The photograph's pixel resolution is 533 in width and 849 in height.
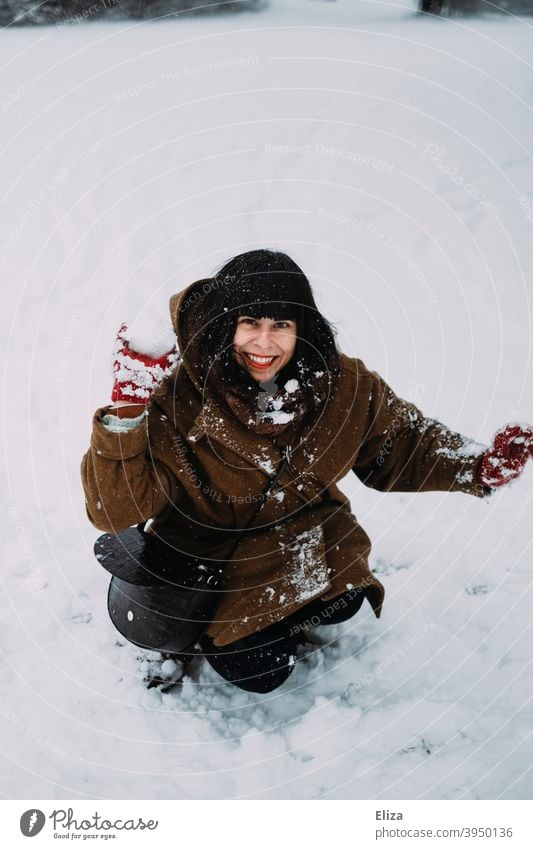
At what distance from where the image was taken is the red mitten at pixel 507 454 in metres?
1.38

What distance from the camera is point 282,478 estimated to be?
4.97ft

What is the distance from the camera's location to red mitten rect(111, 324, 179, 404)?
1.21 m

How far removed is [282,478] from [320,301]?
→ 1.52m

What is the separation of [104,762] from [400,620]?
0.82 m

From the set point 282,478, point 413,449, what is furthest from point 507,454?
point 282,478

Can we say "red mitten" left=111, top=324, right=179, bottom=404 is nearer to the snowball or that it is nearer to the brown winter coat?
the snowball

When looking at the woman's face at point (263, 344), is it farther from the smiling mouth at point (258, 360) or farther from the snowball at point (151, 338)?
the snowball at point (151, 338)

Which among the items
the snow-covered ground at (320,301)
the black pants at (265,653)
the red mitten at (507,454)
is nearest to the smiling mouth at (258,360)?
the red mitten at (507,454)

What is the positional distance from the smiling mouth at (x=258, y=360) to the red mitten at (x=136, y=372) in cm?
21

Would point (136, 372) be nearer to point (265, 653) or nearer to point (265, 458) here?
point (265, 458)

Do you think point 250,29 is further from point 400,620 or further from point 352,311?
point 400,620

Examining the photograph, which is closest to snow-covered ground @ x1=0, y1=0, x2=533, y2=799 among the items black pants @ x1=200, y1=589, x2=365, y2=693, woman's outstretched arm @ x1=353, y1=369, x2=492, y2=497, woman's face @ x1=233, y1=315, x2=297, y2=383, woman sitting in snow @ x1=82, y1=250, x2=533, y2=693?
black pants @ x1=200, y1=589, x2=365, y2=693

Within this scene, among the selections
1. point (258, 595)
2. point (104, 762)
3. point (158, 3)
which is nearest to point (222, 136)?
point (158, 3)

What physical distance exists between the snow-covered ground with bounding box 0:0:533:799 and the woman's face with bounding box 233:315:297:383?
0.79 metres
